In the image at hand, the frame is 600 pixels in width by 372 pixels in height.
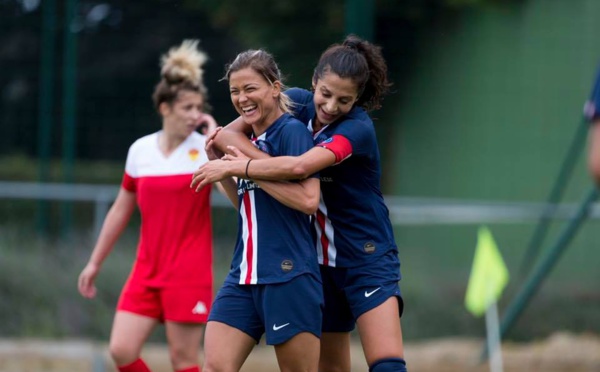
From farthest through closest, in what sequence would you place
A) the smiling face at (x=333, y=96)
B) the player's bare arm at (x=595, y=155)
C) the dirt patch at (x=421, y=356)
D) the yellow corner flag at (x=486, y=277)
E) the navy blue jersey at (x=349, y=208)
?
the dirt patch at (x=421, y=356) < the yellow corner flag at (x=486, y=277) < the navy blue jersey at (x=349, y=208) < the smiling face at (x=333, y=96) < the player's bare arm at (x=595, y=155)

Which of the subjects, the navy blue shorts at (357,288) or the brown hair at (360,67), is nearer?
the brown hair at (360,67)

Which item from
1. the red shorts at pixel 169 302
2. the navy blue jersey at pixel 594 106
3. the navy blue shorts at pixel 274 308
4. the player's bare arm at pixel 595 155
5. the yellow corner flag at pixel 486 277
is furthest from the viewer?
the yellow corner flag at pixel 486 277

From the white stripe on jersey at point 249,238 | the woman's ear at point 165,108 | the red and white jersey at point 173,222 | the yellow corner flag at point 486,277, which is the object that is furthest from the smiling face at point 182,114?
the yellow corner flag at point 486,277

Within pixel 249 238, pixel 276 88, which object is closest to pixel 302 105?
pixel 276 88

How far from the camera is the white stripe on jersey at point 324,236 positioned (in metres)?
4.71

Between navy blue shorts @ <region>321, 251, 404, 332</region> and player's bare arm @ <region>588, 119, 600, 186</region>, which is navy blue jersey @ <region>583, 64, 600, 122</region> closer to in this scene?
player's bare arm @ <region>588, 119, 600, 186</region>

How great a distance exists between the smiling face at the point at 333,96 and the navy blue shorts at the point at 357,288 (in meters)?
0.64

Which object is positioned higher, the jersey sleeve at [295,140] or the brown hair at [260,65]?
the brown hair at [260,65]

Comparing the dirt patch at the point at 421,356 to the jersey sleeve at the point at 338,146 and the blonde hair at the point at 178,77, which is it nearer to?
the blonde hair at the point at 178,77

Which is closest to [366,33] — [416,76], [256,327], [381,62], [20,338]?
[416,76]

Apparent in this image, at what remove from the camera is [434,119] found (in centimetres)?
955

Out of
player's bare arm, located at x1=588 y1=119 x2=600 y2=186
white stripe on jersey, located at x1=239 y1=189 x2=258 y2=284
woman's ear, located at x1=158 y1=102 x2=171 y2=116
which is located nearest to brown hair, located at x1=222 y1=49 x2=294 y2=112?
white stripe on jersey, located at x1=239 y1=189 x2=258 y2=284

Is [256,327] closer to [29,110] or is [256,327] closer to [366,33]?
[366,33]

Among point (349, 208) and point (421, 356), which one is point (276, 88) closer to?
point (349, 208)
